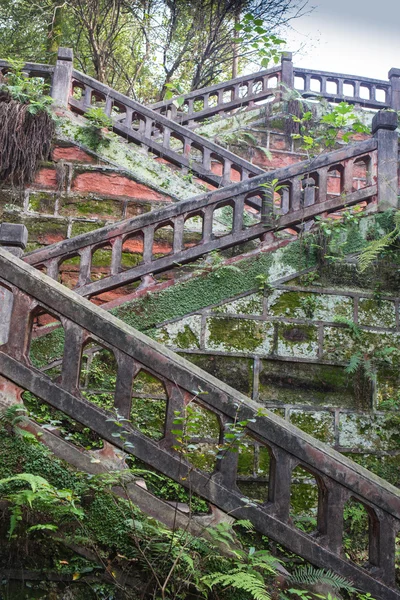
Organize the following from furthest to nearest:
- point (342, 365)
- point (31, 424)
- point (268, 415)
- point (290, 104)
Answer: point (290, 104) → point (342, 365) → point (268, 415) → point (31, 424)

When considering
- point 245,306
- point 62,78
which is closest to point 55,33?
point 62,78

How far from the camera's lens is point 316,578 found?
3607 millimetres

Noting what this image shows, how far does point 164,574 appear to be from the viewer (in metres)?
3.34

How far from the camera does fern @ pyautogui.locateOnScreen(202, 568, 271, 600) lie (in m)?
3.07

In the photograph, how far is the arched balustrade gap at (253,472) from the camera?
5688mm

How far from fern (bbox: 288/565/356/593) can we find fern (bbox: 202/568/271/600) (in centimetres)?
35

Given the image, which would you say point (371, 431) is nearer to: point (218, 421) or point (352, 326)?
point (352, 326)

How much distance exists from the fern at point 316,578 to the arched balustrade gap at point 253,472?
1.97m

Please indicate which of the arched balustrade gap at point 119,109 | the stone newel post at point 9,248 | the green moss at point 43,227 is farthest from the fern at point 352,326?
the arched balustrade gap at point 119,109

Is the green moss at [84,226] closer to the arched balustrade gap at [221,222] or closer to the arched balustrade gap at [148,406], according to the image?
the arched balustrade gap at [221,222]

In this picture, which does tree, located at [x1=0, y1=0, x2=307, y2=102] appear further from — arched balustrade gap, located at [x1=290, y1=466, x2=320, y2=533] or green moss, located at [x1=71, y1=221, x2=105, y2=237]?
arched balustrade gap, located at [x1=290, y1=466, x2=320, y2=533]

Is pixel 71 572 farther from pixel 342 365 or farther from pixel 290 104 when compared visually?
pixel 290 104

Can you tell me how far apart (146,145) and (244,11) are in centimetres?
982

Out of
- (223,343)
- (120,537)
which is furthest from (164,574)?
(223,343)
